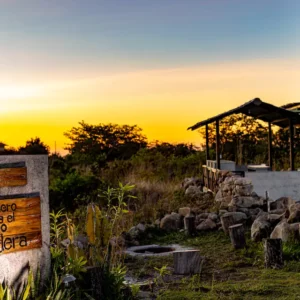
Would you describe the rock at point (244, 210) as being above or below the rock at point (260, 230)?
above

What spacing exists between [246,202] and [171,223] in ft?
7.62

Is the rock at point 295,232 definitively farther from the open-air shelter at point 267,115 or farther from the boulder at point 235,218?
the open-air shelter at point 267,115

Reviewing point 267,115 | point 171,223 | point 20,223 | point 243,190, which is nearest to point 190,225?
point 171,223

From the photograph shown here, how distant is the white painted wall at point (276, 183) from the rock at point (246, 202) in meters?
1.90

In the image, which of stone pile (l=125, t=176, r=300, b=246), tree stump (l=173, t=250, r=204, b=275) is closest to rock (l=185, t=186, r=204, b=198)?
stone pile (l=125, t=176, r=300, b=246)

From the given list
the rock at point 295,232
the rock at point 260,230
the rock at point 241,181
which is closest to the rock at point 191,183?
the rock at point 241,181

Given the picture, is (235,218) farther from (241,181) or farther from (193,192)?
(193,192)

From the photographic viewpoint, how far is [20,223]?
5426 mm

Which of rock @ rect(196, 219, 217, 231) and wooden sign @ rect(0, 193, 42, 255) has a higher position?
wooden sign @ rect(0, 193, 42, 255)

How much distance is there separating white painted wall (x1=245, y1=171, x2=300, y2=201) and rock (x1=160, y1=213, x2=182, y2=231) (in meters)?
4.02

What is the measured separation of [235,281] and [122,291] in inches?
92.6

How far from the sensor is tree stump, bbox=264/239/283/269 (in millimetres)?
8305

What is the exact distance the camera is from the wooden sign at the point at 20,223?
5316 mm

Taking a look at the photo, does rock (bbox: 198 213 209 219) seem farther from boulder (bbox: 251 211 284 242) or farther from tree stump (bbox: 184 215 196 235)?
boulder (bbox: 251 211 284 242)
